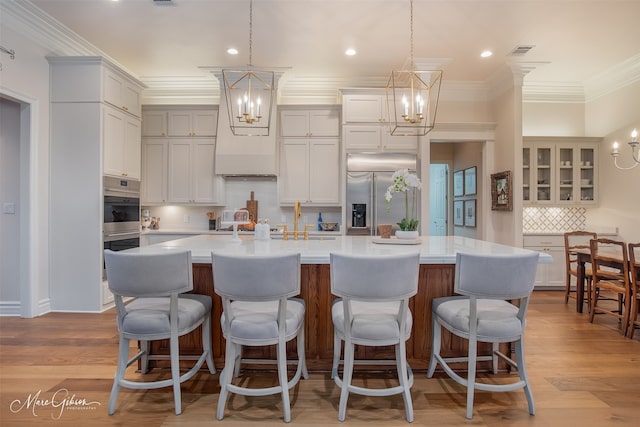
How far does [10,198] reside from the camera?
Answer: 152 inches

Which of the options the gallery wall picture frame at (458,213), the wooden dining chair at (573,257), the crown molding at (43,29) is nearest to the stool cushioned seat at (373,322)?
the wooden dining chair at (573,257)

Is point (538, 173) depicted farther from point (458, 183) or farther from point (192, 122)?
point (192, 122)

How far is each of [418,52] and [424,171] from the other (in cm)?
156

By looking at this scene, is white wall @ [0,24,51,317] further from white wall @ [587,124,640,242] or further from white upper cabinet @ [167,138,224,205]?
white wall @ [587,124,640,242]

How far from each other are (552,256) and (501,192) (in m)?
1.17

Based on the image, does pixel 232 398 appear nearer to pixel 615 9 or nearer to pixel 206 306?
pixel 206 306

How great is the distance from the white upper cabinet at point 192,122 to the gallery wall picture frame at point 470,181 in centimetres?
428

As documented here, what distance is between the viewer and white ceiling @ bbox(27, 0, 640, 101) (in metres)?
3.52

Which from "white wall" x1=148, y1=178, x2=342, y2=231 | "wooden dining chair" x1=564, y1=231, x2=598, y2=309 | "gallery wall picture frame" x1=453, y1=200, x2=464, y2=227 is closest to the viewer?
"wooden dining chair" x1=564, y1=231, x2=598, y2=309

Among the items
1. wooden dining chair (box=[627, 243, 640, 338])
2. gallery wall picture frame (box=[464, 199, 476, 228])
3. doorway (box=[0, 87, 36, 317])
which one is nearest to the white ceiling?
doorway (box=[0, 87, 36, 317])

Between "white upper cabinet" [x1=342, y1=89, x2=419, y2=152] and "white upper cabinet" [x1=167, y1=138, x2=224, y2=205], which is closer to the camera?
"white upper cabinet" [x1=342, y1=89, x2=419, y2=152]

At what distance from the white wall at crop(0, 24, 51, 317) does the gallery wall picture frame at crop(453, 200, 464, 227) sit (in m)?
6.28

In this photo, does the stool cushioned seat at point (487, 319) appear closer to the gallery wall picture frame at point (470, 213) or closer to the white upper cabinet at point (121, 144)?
the white upper cabinet at point (121, 144)

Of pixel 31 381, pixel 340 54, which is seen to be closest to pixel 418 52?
pixel 340 54
